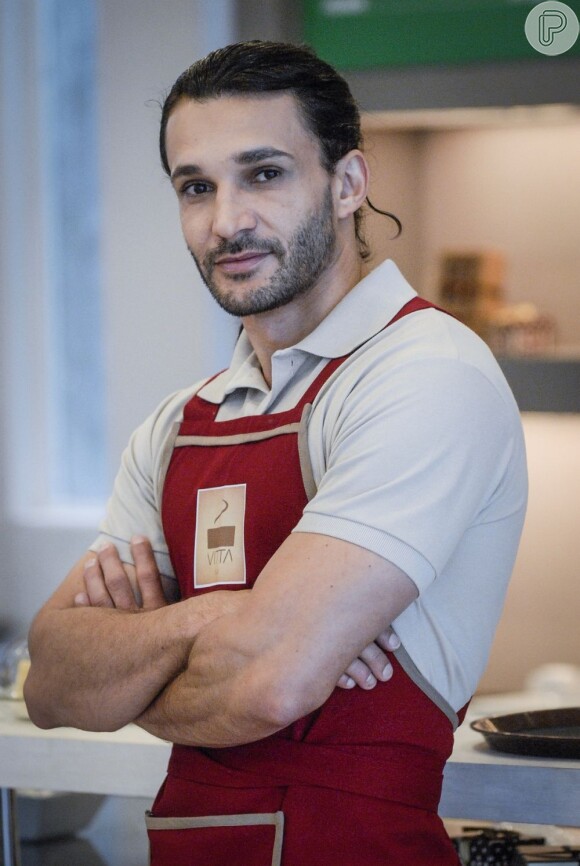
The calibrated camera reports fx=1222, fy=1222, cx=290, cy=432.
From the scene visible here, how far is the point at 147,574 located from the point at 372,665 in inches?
15.6

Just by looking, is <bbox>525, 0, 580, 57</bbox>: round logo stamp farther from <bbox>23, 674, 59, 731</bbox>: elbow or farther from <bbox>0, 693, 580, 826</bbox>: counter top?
<bbox>23, 674, 59, 731</bbox>: elbow

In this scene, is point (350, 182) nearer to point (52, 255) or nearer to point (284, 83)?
point (284, 83)

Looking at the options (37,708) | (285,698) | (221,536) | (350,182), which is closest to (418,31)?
(350,182)

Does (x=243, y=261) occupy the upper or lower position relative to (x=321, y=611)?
upper

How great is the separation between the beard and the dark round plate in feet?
2.13

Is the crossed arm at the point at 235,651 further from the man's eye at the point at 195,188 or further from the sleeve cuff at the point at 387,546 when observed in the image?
the man's eye at the point at 195,188

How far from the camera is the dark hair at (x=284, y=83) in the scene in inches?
59.3

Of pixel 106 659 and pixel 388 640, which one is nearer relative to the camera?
pixel 388 640

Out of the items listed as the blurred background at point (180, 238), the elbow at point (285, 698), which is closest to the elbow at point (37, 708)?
the elbow at point (285, 698)

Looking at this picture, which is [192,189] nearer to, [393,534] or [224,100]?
[224,100]

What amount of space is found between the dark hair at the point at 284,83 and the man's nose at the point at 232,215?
132 mm

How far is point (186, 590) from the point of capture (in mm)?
1493

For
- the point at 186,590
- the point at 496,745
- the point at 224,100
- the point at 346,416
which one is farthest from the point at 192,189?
the point at 496,745

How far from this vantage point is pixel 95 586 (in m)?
1.60
